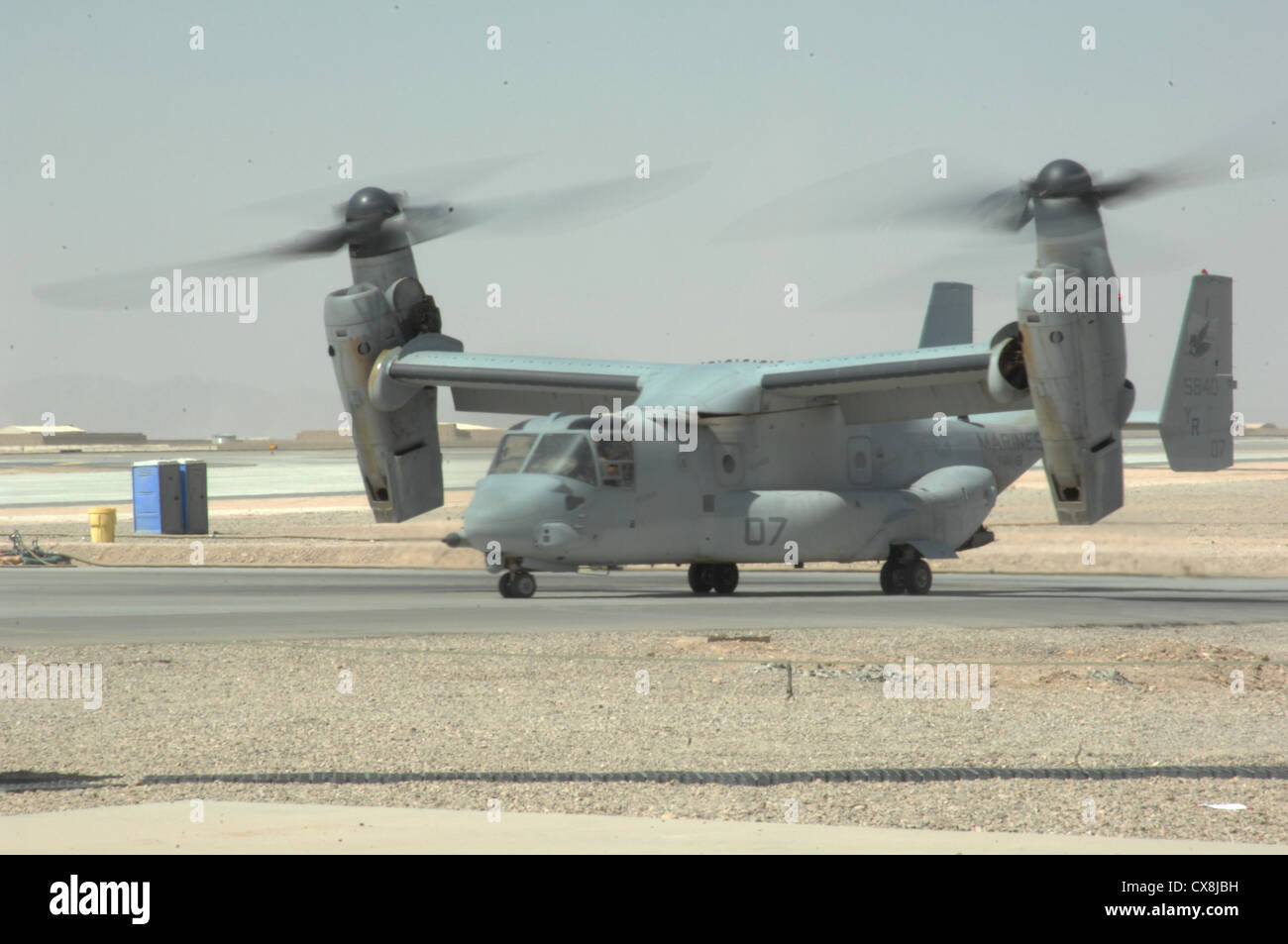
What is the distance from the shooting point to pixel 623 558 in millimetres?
22906

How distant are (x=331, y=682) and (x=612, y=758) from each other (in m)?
4.54

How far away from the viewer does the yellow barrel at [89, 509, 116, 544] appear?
36906mm

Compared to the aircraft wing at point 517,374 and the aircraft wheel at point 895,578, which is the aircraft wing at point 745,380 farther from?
the aircraft wheel at point 895,578

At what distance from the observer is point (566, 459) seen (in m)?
22.5

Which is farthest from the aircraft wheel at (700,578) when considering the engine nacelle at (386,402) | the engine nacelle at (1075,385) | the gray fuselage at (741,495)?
the engine nacelle at (1075,385)

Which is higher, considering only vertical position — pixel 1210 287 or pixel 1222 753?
pixel 1210 287

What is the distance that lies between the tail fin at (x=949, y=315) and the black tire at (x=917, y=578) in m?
6.83

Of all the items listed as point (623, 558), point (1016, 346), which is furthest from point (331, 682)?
point (1016, 346)

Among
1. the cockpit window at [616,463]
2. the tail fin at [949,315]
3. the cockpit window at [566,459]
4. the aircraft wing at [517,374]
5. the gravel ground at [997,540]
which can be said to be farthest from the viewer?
the gravel ground at [997,540]

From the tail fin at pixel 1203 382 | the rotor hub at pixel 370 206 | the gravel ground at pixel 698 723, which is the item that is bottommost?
the gravel ground at pixel 698 723

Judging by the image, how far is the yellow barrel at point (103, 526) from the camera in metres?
36.9

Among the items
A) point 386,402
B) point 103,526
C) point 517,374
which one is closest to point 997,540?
point 517,374

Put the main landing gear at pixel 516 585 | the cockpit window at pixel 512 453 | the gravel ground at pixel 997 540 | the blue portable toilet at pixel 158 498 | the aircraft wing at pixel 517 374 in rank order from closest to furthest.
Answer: the cockpit window at pixel 512 453
the main landing gear at pixel 516 585
the aircraft wing at pixel 517 374
the gravel ground at pixel 997 540
the blue portable toilet at pixel 158 498
